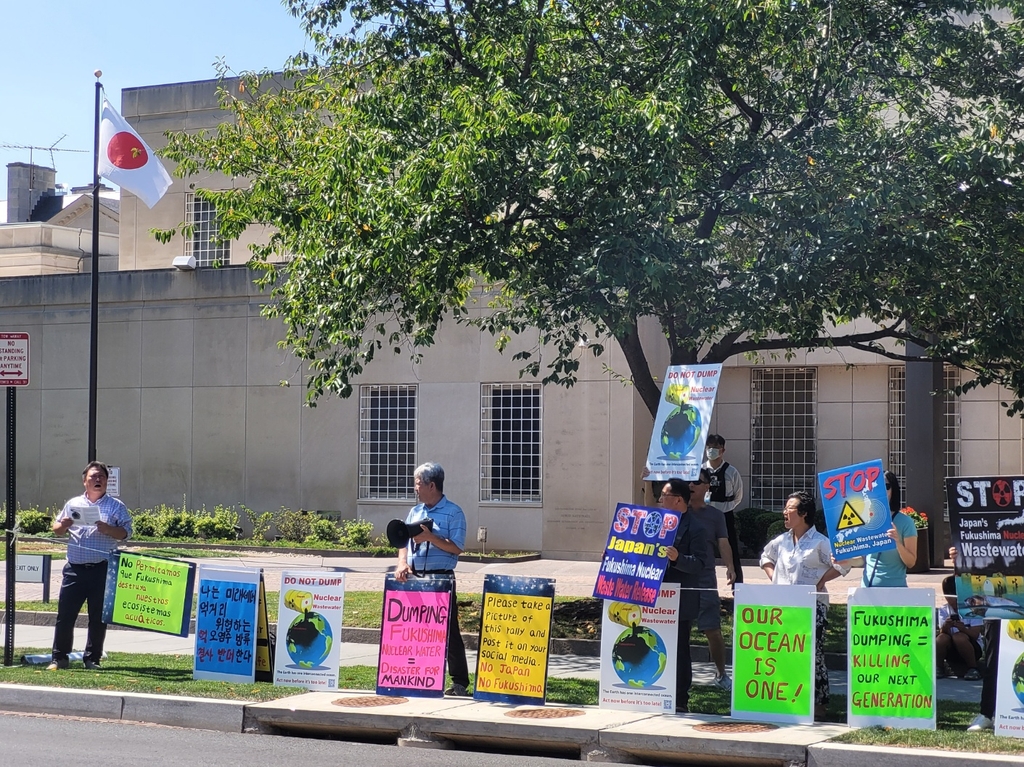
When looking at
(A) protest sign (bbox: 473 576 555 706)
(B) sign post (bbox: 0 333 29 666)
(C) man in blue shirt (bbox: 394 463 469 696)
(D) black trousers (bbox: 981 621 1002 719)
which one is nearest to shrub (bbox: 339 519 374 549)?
(B) sign post (bbox: 0 333 29 666)

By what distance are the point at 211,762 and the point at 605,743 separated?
2.62 metres

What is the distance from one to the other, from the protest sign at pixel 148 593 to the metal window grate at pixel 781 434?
A: 14.3 meters

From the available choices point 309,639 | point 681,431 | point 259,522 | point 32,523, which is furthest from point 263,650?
point 32,523

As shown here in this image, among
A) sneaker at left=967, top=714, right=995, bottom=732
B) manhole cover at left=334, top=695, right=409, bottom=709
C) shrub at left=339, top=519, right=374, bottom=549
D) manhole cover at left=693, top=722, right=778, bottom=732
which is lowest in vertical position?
manhole cover at left=334, top=695, right=409, bottom=709

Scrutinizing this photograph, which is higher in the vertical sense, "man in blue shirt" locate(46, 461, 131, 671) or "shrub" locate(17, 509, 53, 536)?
"man in blue shirt" locate(46, 461, 131, 671)

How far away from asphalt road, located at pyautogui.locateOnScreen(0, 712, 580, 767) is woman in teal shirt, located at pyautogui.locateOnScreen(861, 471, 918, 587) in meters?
3.00

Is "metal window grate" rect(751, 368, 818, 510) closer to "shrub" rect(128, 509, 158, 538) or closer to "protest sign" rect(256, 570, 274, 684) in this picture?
"shrub" rect(128, 509, 158, 538)

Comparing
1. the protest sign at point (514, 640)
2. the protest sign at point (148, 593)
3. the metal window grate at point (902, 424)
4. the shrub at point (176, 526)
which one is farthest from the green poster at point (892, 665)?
the shrub at point (176, 526)

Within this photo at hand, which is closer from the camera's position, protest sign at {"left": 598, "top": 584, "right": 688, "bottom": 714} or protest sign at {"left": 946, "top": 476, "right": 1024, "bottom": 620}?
protest sign at {"left": 946, "top": 476, "right": 1024, "bottom": 620}

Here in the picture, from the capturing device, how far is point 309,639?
1054 cm

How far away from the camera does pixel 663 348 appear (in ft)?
76.0

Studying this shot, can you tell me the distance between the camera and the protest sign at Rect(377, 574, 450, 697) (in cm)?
1002

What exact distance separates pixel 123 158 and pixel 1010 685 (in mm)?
18351

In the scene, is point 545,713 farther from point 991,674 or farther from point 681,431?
point 991,674
